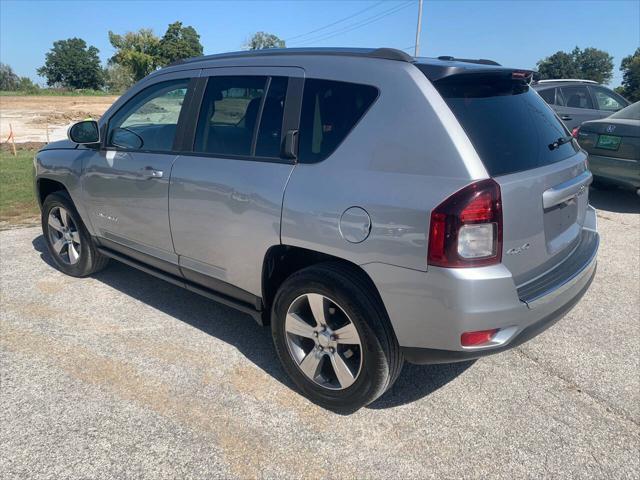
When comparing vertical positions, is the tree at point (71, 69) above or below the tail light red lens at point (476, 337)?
above

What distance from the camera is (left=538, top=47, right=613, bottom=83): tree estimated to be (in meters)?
80.2

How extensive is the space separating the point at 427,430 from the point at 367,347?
1.92 feet

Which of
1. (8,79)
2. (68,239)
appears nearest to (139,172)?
(68,239)

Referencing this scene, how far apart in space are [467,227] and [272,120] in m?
1.36

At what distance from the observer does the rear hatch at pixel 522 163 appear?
226 cm

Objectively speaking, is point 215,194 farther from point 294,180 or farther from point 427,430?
point 427,430

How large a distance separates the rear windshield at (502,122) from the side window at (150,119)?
6.47 feet

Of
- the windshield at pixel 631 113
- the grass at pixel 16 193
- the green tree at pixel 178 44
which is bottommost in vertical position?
the grass at pixel 16 193

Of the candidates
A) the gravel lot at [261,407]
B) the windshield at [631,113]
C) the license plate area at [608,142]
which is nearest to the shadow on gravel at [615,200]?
the license plate area at [608,142]

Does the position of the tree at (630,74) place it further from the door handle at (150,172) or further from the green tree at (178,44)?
the green tree at (178,44)

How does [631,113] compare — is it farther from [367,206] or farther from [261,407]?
[261,407]

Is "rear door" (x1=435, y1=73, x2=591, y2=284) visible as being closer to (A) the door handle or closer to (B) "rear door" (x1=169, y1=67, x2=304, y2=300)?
(B) "rear door" (x1=169, y1=67, x2=304, y2=300)

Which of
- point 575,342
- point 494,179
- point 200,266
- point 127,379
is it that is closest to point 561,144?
point 494,179

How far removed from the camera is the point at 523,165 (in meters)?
2.39
